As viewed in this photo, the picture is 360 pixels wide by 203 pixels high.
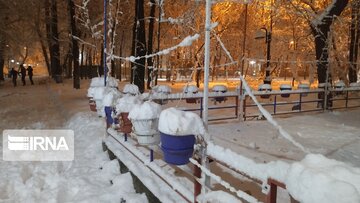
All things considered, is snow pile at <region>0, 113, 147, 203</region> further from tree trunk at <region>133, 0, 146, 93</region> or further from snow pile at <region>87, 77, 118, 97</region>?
tree trunk at <region>133, 0, 146, 93</region>

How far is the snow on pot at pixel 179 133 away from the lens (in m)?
4.00

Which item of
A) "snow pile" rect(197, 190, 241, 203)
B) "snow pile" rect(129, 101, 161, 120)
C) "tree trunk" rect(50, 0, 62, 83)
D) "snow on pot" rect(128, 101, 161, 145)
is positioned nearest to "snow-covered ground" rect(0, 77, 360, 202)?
"snow on pot" rect(128, 101, 161, 145)

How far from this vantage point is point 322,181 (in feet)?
7.14

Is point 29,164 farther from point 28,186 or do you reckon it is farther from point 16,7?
point 16,7

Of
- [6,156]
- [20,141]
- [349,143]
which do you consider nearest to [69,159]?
[6,156]

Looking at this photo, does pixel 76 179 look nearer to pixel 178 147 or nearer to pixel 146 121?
pixel 146 121

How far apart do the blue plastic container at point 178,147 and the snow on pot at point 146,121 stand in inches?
37.0

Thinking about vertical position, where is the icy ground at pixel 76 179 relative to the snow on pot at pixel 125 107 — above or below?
below

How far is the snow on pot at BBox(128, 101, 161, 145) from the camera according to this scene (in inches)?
201

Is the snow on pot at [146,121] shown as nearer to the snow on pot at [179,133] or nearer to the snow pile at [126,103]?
the snow on pot at [179,133]

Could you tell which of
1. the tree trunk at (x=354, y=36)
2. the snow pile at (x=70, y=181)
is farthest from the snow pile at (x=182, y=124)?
the tree trunk at (x=354, y=36)

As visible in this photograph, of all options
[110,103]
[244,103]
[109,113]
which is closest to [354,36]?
[244,103]

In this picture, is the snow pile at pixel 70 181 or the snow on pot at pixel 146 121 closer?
the snow on pot at pixel 146 121

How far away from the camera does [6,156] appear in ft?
27.0
